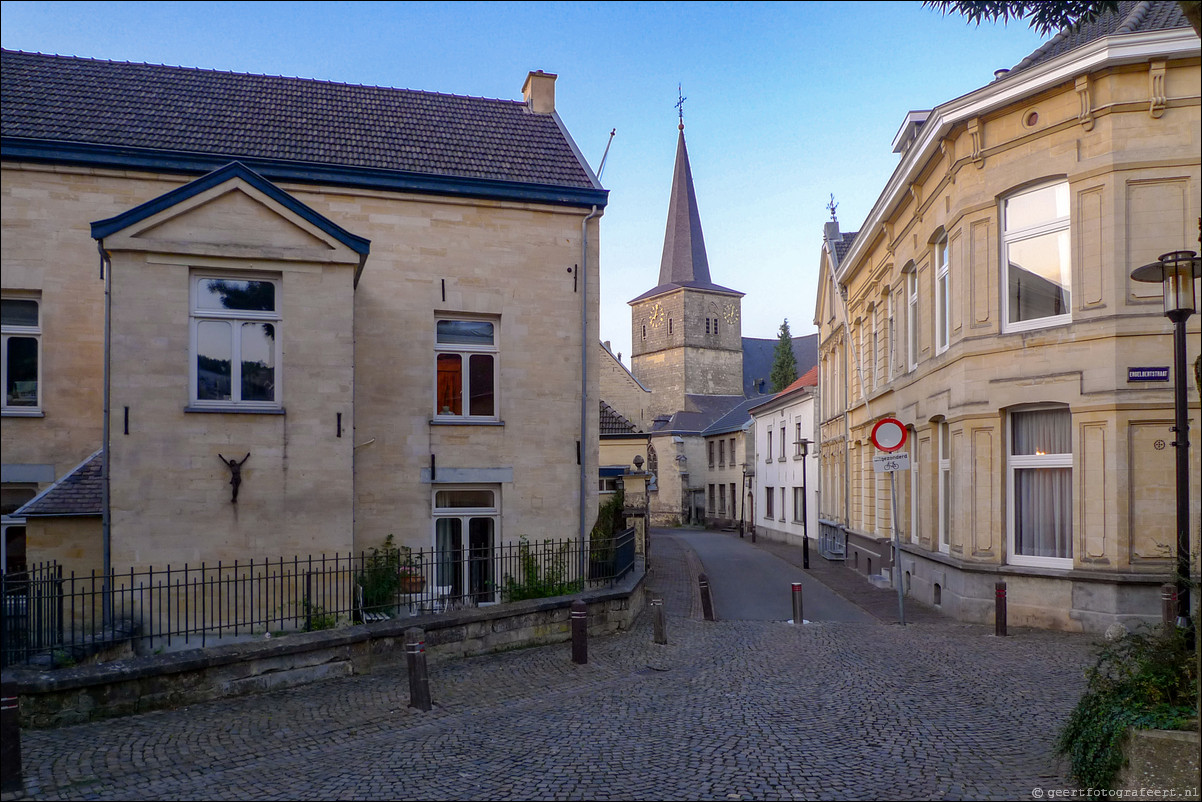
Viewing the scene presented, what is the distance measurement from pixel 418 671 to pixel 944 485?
36.8 ft

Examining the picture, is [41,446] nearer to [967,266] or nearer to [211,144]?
[211,144]

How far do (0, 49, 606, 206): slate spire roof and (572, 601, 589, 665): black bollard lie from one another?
750cm

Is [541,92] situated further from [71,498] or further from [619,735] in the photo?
[619,735]

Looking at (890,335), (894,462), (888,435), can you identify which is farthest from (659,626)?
(890,335)

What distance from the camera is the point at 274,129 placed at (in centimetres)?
1559

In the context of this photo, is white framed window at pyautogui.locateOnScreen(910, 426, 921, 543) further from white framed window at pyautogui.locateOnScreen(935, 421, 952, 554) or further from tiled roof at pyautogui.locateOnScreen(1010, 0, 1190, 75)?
tiled roof at pyautogui.locateOnScreen(1010, 0, 1190, 75)

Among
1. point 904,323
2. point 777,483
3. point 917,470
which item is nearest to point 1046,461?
point 917,470

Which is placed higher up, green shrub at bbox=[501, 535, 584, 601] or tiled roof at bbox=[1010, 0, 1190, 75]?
tiled roof at bbox=[1010, 0, 1190, 75]

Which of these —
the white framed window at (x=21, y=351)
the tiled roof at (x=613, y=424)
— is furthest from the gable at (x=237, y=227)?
the tiled roof at (x=613, y=424)

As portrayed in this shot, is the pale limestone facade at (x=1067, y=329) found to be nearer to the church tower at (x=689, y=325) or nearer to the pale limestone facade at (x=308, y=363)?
the pale limestone facade at (x=308, y=363)

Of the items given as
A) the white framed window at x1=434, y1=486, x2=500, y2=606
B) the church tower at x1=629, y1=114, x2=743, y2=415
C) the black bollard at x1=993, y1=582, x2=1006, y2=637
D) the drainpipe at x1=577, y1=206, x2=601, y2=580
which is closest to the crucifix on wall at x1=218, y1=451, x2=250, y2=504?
the white framed window at x1=434, y1=486, x2=500, y2=606

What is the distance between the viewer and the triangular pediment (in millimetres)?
11938

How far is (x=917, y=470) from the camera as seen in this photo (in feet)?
60.8

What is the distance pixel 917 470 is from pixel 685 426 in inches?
A: 1837
